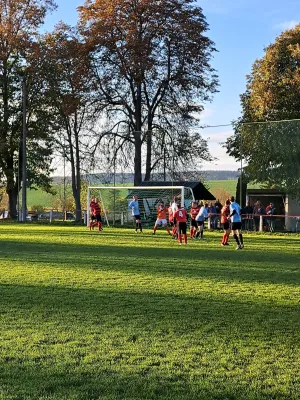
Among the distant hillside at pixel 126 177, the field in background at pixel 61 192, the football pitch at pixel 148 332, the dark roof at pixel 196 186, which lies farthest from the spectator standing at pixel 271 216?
the football pitch at pixel 148 332

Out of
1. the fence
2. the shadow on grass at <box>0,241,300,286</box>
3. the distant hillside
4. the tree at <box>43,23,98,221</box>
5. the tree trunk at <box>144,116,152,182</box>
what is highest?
the tree at <box>43,23,98,221</box>

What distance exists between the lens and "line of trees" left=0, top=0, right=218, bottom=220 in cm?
3888

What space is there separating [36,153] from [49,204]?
13526mm

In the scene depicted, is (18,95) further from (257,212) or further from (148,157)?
(257,212)

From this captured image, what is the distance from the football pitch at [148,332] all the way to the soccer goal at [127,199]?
2173 cm

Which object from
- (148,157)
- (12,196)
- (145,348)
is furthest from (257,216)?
(145,348)

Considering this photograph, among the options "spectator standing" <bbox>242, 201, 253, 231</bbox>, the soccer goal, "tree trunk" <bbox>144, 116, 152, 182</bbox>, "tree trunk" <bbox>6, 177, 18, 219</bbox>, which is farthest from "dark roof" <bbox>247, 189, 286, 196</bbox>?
"tree trunk" <bbox>6, 177, 18, 219</bbox>

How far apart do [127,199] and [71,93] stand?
10497 mm

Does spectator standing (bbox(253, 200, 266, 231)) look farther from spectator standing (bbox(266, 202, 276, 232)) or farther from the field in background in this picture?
the field in background

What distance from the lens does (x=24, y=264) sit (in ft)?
48.3

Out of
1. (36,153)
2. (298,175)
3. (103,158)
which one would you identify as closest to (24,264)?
(298,175)

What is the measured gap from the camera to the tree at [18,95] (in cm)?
4672

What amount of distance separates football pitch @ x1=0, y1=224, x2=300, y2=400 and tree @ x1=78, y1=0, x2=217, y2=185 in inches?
1047

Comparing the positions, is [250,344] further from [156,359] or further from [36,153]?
[36,153]
